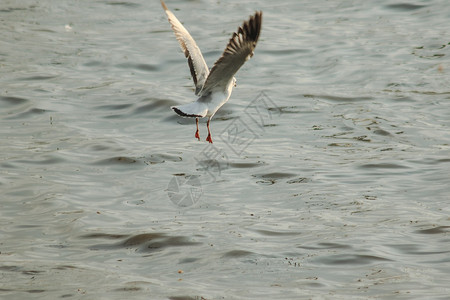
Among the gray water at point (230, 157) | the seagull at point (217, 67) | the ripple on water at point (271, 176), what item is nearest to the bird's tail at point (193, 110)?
the seagull at point (217, 67)

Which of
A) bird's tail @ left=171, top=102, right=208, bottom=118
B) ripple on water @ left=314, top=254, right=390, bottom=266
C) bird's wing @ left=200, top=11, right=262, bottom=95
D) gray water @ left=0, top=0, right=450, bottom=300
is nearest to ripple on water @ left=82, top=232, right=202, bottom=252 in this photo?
gray water @ left=0, top=0, right=450, bottom=300

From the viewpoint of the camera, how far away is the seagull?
7.25 m

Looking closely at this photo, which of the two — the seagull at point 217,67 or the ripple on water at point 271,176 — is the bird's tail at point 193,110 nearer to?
the seagull at point 217,67

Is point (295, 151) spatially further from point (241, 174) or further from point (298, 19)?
point (298, 19)

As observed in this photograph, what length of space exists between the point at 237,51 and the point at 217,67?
0.43 m

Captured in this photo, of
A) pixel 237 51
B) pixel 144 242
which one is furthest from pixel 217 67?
pixel 144 242

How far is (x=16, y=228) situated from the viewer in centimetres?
745

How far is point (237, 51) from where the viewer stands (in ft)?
24.5

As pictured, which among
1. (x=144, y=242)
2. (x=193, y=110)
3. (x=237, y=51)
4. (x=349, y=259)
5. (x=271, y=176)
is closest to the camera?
(x=349, y=259)

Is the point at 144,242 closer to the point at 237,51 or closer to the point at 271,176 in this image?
the point at 237,51

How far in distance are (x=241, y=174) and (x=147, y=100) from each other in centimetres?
291

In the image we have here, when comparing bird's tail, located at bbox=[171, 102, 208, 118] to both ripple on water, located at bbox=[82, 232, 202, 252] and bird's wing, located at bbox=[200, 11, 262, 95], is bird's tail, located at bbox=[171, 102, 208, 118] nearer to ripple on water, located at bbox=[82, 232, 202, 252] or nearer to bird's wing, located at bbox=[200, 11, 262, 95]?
bird's wing, located at bbox=[200, 11, 262, 95]

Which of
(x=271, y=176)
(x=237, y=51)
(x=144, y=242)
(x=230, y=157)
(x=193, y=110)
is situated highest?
(x=237, y=51)

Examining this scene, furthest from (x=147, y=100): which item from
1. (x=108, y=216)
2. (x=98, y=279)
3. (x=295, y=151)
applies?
(x=98, y=279)
